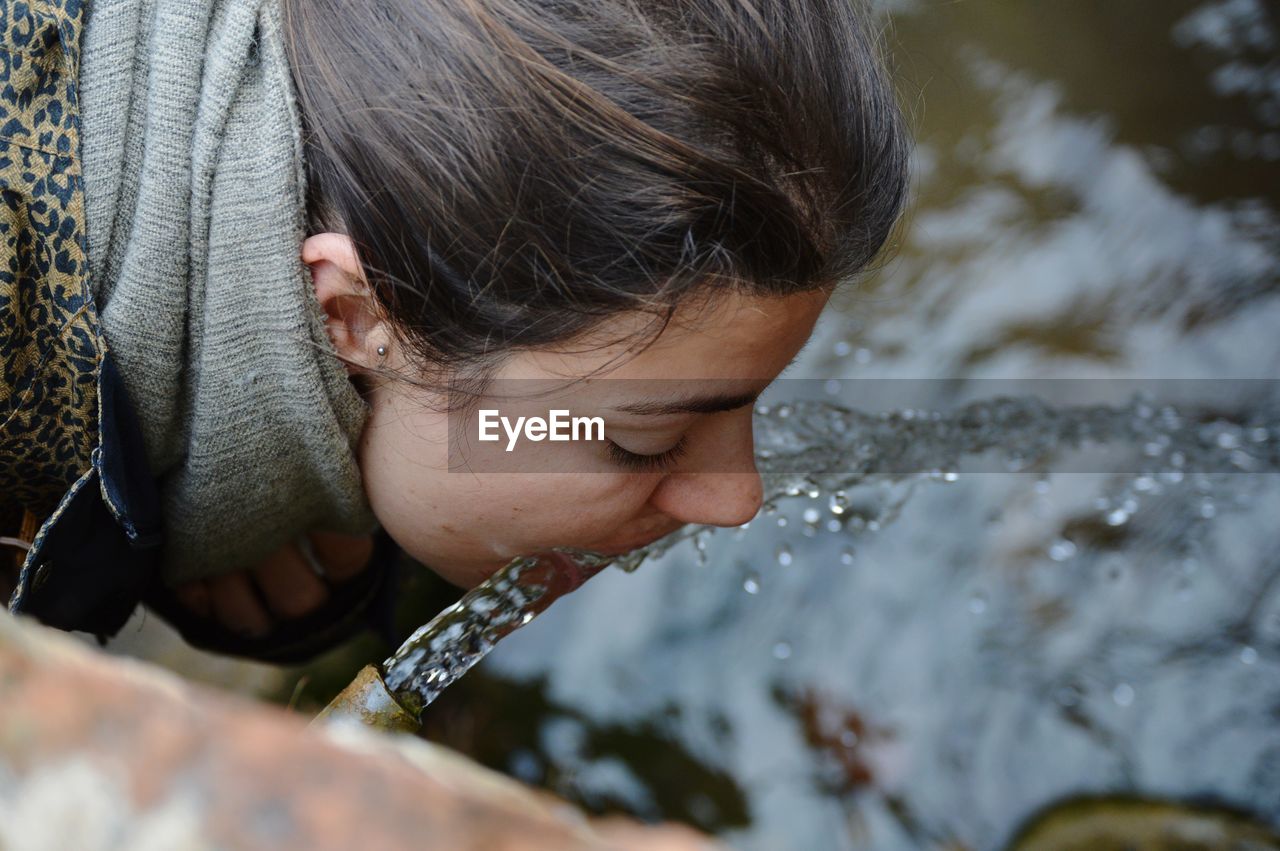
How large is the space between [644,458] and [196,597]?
0.98 metres

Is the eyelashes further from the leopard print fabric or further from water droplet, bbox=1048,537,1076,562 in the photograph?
water droplet, bbox=1048,537,1076,562

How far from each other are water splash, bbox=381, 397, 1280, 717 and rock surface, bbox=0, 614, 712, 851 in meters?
1.63

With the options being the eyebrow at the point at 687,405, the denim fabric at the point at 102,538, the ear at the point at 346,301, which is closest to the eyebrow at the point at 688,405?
the eyebrow at the point at 687,405

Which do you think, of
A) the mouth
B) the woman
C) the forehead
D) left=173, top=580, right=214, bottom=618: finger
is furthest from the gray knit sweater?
left=173, top=580, right=214, bottom=618: finger

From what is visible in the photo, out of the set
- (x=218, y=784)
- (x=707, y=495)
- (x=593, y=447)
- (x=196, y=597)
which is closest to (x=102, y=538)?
(x=196, y=597)

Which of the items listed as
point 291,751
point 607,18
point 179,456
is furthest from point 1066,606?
point 291,751

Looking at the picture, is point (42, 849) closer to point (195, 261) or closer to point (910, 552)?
point (195, 261)

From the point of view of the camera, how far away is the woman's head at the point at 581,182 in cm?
114

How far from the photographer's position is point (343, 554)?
210cm

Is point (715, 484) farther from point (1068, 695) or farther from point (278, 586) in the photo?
point (278, 586)

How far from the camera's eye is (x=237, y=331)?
4.20 feet

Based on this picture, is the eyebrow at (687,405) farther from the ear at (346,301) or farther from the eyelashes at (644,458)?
the ear at (346,301)

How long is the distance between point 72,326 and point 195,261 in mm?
144
